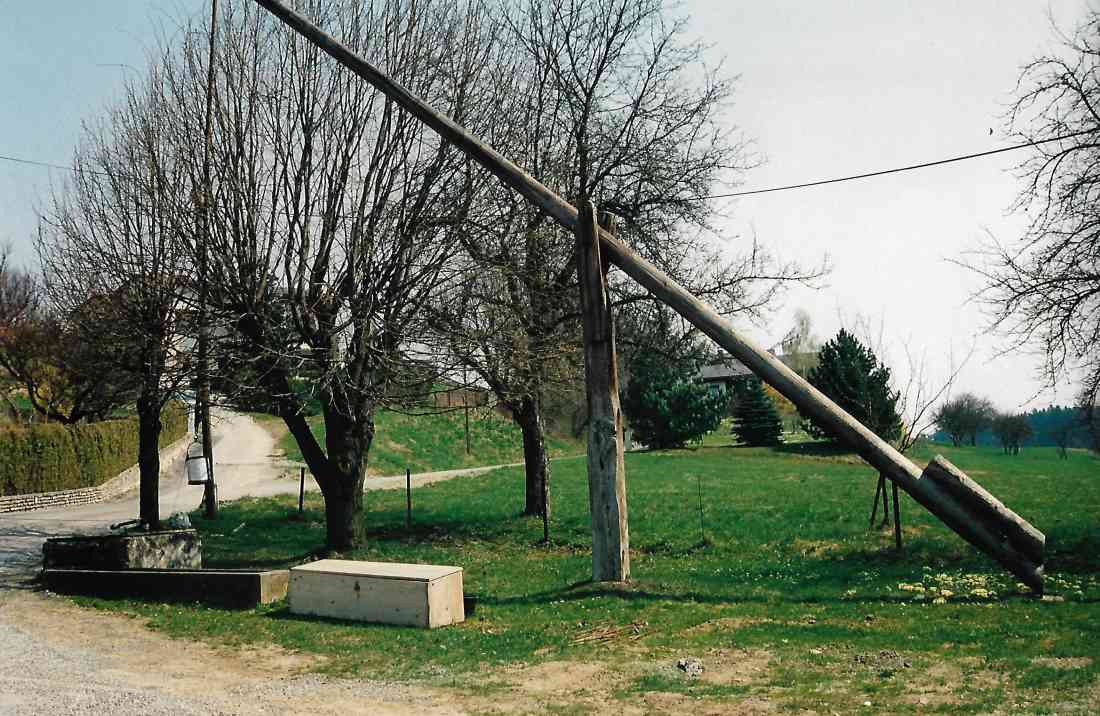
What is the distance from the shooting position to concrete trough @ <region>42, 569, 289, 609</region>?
36.6 ft

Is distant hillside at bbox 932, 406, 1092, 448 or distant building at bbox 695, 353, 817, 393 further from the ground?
distant building at bbox 695, 353, 817, 393

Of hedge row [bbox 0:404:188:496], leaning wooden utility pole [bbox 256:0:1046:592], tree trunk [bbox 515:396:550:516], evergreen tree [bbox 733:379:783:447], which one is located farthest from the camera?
evergreen tree [bbox 733:379:783:447]

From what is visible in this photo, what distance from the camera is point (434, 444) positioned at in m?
41.6

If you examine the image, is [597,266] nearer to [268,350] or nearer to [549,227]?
[268,350]

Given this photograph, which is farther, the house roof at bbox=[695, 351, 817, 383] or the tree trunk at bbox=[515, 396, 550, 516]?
the house roof at bbox=[695, 351, 817, 383]

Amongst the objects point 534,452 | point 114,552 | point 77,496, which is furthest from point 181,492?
point 114,552

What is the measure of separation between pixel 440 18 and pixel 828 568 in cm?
1052

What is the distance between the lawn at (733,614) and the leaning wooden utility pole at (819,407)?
2.47 feet

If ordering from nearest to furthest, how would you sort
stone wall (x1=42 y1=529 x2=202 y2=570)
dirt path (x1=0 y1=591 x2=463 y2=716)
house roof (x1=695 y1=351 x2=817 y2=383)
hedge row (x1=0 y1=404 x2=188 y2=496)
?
dirt path (x1=0 y1=591 x2=463 y2=716) < stone wall (x1=42 y1=529 x2=202 y2=570) < hedge row (x1=0 y1=404 x2=188 y2=496) < house roof (x1=695 y1=351 x2=817 y2=383)

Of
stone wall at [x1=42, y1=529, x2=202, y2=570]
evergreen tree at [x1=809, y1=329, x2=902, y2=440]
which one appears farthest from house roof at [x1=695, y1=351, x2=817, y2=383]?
stone wall at [x1=42, y1=529, x2=202, y2=570]

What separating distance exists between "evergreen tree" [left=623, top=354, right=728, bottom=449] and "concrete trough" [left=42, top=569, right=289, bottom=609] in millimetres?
30485

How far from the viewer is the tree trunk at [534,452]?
61.0ft

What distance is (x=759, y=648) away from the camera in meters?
7.95

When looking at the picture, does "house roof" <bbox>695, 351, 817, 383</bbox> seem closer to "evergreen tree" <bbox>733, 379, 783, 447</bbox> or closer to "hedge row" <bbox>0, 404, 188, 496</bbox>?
"evergreen tree" <bbox>733, 379, 783, 447</bbox>
